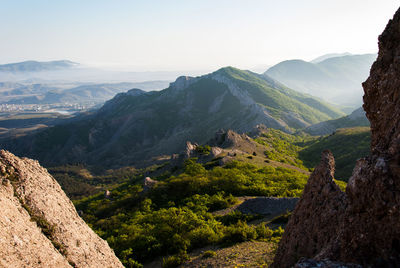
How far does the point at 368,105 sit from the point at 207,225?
641 inches

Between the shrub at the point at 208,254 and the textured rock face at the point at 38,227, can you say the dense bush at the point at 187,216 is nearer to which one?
the shrub at the point at 208,254

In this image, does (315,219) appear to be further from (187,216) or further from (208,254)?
(187,216)

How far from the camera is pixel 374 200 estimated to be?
667 cm

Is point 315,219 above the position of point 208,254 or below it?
above

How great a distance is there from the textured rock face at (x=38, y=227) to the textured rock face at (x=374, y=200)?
8.73 meters

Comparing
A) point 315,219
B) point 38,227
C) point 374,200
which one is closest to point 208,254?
point 315,219

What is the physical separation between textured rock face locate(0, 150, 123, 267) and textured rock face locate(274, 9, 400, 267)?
8731mm

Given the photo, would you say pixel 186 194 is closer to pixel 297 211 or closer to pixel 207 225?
pixel 207 225

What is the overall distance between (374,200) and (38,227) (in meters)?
12.0

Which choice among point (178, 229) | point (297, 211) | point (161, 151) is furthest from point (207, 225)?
point (161, 151)

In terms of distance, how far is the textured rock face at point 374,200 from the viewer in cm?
629

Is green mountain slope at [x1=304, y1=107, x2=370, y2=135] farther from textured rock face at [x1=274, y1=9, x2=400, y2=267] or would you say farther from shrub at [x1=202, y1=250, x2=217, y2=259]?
textured rock face at [x1=274, y1=9, x2=400, y2=267]

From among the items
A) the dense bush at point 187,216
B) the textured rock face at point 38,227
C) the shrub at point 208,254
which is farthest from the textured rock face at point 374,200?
the dense bush at point 187,216

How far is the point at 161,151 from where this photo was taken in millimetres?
195125
